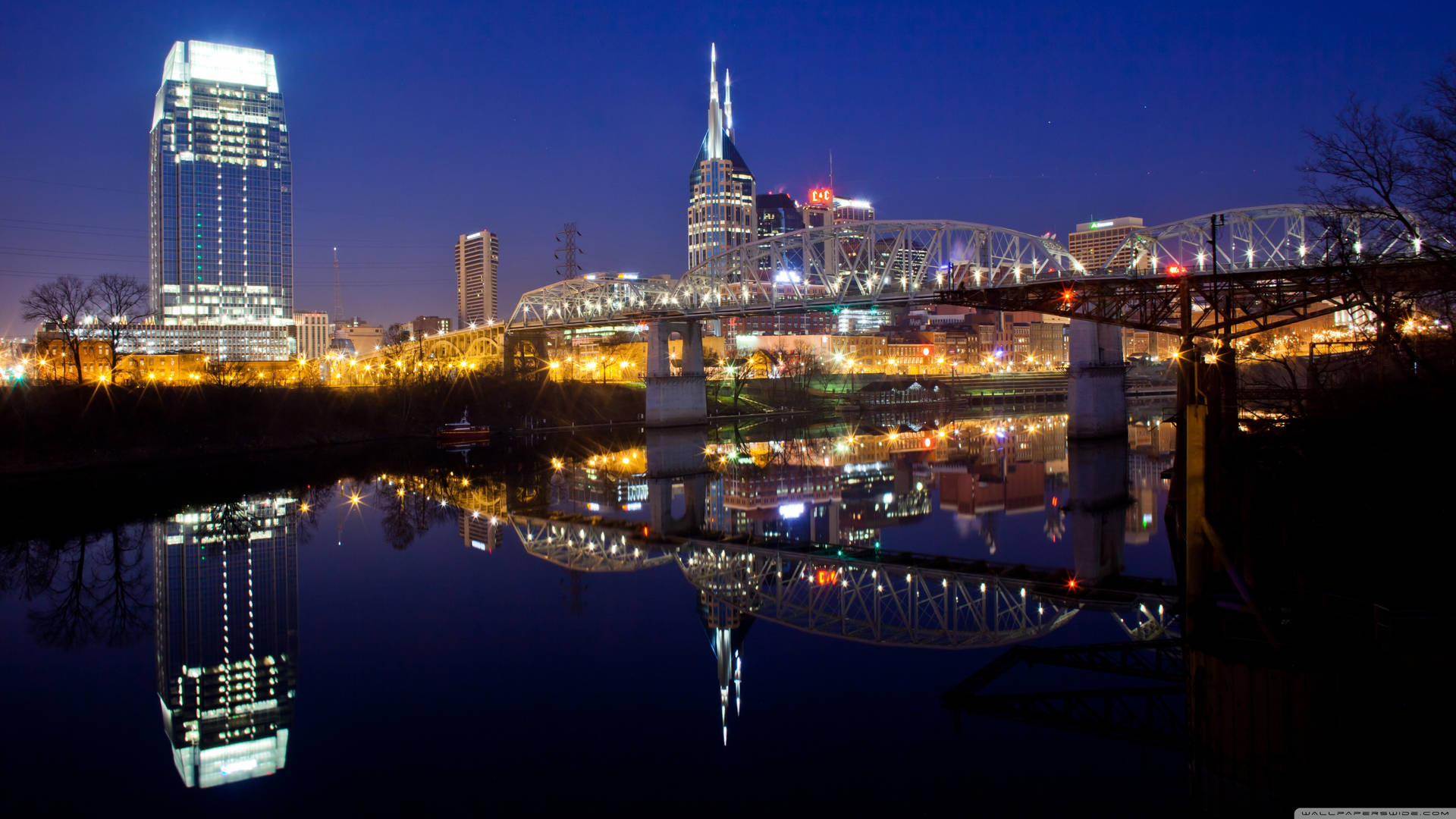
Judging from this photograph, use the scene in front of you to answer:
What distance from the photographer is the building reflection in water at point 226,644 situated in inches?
448

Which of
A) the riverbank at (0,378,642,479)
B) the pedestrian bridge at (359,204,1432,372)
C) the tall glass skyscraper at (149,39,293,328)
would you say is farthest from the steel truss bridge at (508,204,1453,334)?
the tall glass skyscraper at (149,39,293,328)

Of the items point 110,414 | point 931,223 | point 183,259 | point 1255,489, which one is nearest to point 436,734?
point 1255,489

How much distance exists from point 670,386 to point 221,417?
35.0m

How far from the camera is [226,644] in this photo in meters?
15.9

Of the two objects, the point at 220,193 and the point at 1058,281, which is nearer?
the point at 1058,281

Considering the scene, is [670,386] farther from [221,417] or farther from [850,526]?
[850,526]

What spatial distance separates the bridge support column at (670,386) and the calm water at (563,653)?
42.0m

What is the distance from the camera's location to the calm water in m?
10.1

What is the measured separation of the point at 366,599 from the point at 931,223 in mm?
55049

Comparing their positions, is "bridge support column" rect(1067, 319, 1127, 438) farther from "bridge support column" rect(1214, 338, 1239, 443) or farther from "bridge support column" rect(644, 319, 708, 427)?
"bridge support column" rect(644, 319, 708, 427)

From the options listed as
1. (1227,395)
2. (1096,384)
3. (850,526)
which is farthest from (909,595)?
(1096,384)

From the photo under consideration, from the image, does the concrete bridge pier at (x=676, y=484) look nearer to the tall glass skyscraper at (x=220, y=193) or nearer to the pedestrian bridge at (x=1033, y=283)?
the pedestrian bridge at (x=1033, y=283)

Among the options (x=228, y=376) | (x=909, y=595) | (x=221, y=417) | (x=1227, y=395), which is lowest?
(x=909, y=595)

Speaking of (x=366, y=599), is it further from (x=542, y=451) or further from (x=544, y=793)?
(x=542, y=451)
